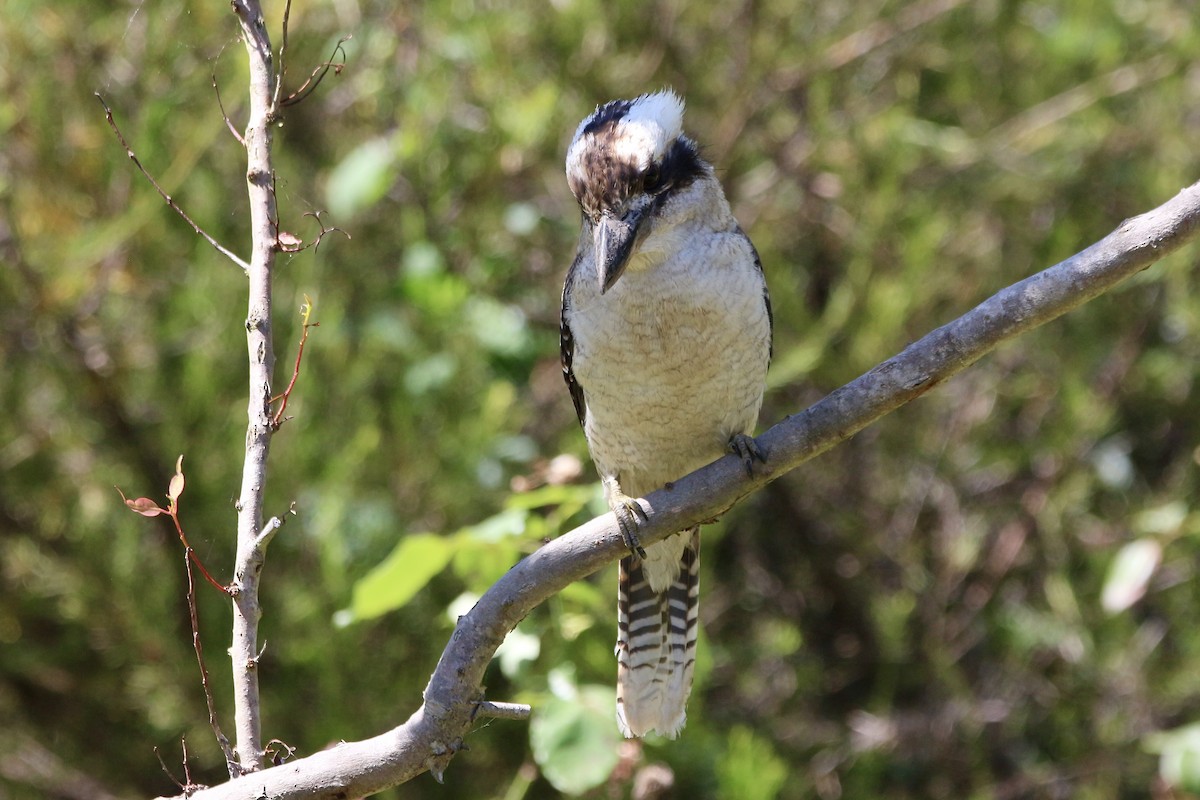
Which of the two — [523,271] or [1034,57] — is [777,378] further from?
[1034,57]

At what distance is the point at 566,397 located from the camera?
436cm

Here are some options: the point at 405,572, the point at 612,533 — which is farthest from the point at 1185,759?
the point at 405,572

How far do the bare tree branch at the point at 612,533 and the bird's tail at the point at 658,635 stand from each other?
35.8 inches

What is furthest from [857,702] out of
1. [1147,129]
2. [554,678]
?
[554,678]

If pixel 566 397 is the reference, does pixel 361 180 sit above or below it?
below

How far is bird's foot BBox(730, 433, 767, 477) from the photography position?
6.75 ft

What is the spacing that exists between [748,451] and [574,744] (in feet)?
2.09

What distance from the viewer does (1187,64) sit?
427 centimetres

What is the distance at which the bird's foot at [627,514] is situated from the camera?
6.31 ft

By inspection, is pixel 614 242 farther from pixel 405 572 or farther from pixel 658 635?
pixel 658 635

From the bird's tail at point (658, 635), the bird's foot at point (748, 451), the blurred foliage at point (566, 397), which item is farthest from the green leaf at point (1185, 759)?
the bird's foot at point (748, 451)

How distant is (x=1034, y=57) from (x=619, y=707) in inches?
121

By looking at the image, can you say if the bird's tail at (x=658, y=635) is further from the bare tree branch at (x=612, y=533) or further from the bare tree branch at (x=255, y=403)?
the bare tree branch at (x=255, y=403)

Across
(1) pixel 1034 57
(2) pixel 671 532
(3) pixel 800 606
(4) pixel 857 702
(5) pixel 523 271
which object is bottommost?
(2) pixel 671 532
